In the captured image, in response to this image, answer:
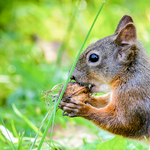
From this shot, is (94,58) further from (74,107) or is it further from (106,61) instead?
(74,107)

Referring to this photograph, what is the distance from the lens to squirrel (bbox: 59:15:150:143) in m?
2.13

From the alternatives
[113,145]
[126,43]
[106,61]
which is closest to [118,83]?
[106,61]

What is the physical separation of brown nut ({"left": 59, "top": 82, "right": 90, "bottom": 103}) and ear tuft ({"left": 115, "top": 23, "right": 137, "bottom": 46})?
0.54 m

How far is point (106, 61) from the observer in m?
2.34

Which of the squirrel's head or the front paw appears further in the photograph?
the squirrel's head

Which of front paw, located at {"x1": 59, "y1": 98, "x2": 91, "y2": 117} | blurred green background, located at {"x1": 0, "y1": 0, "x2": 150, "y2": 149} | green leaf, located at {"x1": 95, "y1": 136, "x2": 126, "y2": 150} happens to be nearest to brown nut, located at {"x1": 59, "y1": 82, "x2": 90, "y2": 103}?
front paw, located at {"x1": 59, "y1": 98, "x2": 91, "y2": 117}

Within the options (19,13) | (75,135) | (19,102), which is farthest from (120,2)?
(75,135)

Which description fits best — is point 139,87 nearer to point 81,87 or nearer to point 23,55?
point 81,87

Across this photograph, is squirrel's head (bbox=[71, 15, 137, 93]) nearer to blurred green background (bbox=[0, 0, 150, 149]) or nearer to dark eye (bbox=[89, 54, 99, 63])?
dark eye (bbox=[89, 54, 99, 63])

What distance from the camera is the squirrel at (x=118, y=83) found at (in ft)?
7.00

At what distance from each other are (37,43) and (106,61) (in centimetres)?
474

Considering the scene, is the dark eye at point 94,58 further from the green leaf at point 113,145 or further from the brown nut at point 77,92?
the green leaf at point 113,145

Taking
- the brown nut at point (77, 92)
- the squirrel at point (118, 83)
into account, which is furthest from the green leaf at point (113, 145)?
the brown nut at point (77, 92)

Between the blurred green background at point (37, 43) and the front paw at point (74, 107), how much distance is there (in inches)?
39.8
